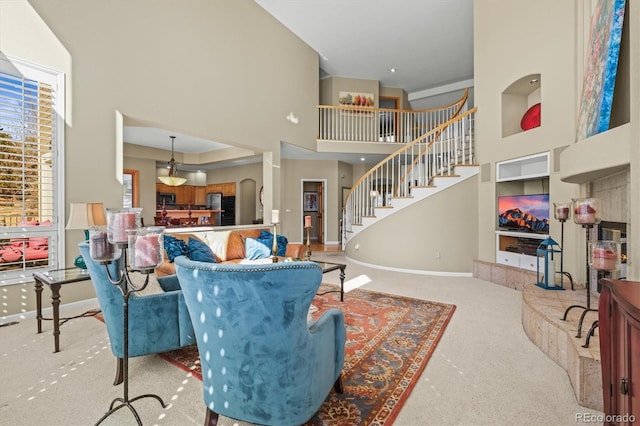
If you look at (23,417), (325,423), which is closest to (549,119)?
(325,423)

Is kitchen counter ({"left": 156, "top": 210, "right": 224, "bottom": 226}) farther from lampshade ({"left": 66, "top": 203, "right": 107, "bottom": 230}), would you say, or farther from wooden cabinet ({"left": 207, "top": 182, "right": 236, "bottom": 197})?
lampshade ({"left": 66, "top": 203, "right": 107, "bottom": 230})

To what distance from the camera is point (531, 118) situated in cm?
490

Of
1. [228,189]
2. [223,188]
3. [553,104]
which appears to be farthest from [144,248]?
[223,188]

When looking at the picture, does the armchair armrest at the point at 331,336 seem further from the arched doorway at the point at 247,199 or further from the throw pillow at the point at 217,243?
the arched doorway at the point at 247,199

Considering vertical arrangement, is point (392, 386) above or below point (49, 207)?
below

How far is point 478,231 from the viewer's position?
554 centimetres

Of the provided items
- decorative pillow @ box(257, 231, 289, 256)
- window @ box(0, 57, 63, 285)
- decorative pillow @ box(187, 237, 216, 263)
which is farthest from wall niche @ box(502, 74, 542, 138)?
window @ box(0, 57, 63, 285)

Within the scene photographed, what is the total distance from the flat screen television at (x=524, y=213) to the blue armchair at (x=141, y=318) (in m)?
4.92

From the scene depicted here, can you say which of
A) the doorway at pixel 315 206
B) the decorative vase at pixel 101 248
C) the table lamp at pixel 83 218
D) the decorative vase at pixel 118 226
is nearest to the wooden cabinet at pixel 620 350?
the decorative vase at pixel 118 226

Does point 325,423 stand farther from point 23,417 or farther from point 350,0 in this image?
point 350,0

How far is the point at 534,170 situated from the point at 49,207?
6.59 metres

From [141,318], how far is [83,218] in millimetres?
1790

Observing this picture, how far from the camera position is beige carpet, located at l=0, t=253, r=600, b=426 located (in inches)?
69.5

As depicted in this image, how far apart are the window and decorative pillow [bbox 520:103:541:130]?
663 centimetres
